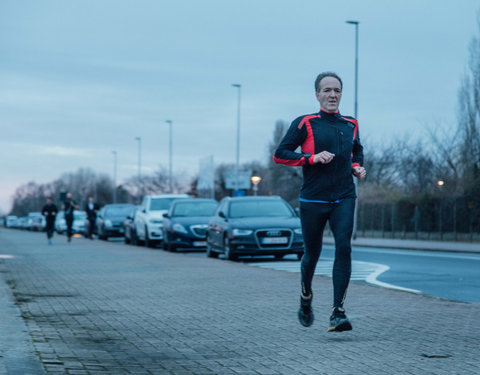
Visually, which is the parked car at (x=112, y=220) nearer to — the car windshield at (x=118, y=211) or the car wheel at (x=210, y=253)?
the car windshield at (x=118, y=211)

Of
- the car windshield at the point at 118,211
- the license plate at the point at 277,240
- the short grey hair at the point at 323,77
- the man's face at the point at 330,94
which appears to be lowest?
the license plate at the point at 277,240

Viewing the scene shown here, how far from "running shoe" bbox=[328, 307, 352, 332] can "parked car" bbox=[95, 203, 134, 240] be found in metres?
33.5

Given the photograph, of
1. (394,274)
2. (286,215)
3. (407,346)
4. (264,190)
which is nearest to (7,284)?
(394,274)

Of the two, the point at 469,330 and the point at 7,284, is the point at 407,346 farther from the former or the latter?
the point at 7,284

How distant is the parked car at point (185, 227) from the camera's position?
81.3 feet

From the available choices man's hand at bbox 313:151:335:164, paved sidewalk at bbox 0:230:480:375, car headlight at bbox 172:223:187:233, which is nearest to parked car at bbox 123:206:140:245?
car headlight at bbox 172:223:187:233

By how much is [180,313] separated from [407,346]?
9.69ft

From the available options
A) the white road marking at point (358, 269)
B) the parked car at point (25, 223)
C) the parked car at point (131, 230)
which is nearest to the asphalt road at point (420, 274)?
the white road marking at point (358, 269)

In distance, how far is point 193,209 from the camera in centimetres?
2612

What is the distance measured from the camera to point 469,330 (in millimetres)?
7066

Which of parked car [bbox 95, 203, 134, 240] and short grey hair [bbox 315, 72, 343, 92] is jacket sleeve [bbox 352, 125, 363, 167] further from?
parked car [bbox 95, 203, 134, 240]

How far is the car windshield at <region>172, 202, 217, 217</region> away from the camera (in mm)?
25875

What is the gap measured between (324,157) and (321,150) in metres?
0.22

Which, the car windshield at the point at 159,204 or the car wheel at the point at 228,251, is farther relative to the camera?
the car windshield at the point at 159,204
